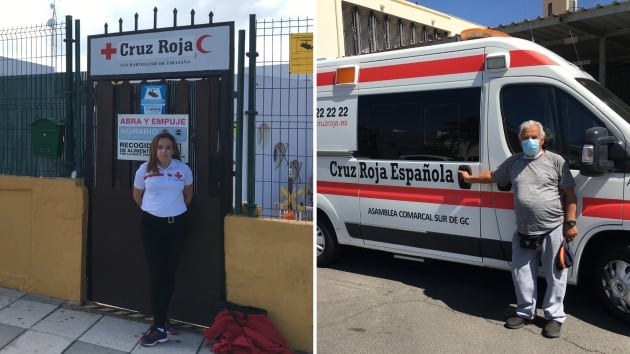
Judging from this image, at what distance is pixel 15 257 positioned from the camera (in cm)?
566

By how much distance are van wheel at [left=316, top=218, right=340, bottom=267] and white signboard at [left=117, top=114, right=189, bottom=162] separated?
93.2 inches

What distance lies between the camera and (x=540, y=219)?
447 cm

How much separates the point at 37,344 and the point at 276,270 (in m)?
2.03

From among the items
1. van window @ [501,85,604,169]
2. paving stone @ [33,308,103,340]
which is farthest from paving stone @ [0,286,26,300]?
van window @ [501,85,604,169]

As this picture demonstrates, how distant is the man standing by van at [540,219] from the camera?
4477 mm

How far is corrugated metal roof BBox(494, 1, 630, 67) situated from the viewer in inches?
325

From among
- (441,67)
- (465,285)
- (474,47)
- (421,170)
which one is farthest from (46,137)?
(465,285)

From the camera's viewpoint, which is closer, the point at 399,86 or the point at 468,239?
the point at 468,239

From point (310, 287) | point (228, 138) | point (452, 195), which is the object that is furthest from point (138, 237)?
point (452, 195)

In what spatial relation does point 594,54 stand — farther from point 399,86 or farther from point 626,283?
point 626,283

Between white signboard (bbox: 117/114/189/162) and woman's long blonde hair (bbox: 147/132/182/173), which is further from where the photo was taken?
white signboard (bbox: 117/114/189/162)

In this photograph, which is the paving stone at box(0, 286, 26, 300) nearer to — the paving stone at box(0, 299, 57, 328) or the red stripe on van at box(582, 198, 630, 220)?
the paving stone at box(0, 299, 57, 328)

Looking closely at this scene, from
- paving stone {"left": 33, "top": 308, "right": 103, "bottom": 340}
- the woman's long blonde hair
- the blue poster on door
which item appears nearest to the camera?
the woman's long blonde hair

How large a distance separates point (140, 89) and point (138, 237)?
1.34 m
